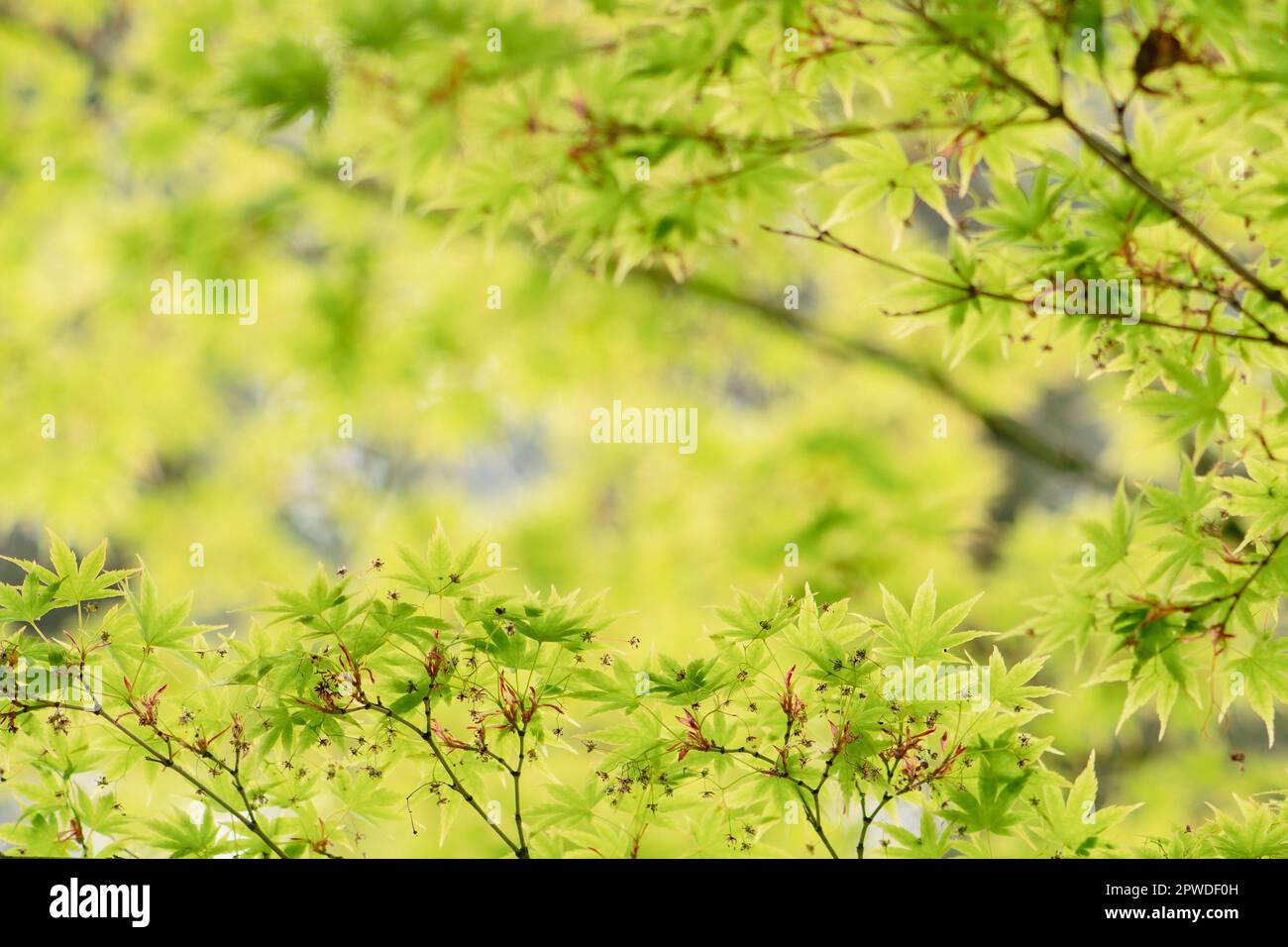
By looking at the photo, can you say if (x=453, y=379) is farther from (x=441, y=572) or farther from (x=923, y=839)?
(x=923, y=839)

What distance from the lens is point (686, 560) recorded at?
3.87 meters

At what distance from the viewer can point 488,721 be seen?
129 cm

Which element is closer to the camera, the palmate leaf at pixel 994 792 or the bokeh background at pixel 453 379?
the palmate leaf at pixel 994 792

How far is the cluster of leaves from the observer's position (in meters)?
1.24

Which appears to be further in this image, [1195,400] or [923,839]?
[1195,400]

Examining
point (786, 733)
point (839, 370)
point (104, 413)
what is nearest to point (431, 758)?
point (786, 733)

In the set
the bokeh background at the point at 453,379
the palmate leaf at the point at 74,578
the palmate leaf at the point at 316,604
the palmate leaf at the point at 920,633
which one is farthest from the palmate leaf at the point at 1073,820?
the bokeh background at the point at 453,379

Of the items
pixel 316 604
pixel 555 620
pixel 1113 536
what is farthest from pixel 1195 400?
pixel 316 604

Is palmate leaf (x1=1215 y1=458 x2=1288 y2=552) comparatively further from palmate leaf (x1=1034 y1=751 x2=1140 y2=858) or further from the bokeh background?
the bokeh background

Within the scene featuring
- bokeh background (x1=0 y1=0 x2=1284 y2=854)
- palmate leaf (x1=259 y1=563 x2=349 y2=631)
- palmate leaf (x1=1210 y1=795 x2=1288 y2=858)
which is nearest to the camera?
palmate leaf (x1=259 y1=563 x2=349 y2=631)

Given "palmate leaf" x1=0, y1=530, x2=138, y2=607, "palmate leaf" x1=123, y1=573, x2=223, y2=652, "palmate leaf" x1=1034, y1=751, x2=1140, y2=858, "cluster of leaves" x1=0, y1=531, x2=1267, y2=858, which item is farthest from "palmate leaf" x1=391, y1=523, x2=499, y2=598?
"palmate leaf" x1=1034, y1=751, x2=1140, y2=858

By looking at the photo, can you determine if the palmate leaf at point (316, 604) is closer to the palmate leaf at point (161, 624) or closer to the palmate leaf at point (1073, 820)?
the palmate leaf at point (161, 624)

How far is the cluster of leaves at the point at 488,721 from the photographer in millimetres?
1241

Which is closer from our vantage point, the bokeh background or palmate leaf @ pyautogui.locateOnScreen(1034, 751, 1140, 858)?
palmate leaf @ pyautogui.locateOnScreen(1034, 751, 1140, 858)
